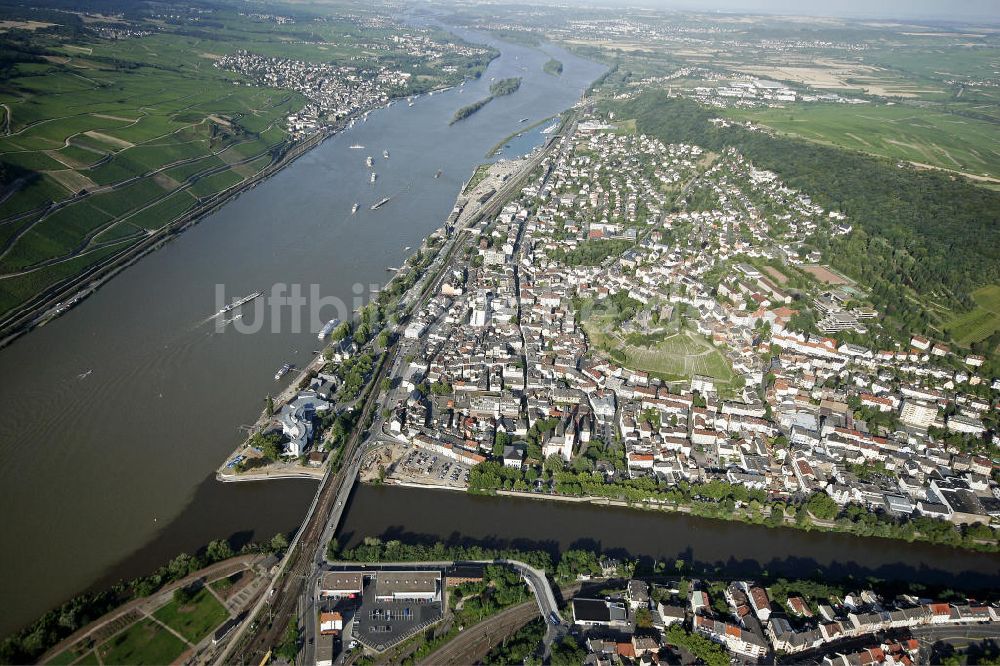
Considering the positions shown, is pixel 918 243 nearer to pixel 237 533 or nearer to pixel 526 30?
pixel 237 533

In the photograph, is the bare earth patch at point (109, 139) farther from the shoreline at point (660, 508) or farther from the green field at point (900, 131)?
the green field at point (900, 131)

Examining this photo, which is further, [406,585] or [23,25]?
[23,25]

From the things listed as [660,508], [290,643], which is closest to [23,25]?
[290,643]

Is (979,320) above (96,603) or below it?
above

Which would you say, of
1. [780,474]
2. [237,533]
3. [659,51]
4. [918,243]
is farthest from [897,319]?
[659,51]

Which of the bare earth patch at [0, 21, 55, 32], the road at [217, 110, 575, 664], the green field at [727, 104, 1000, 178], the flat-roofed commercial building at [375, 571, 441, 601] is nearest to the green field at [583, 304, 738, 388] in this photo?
the road at [217, 110, 575, 664]

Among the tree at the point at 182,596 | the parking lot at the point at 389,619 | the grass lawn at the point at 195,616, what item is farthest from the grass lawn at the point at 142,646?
the parking lot at the point at 389,619

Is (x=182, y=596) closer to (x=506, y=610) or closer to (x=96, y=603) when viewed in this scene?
(x=96, y=603)

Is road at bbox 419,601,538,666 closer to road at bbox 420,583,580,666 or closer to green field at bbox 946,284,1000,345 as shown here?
road at bbox 420,583,580,666
